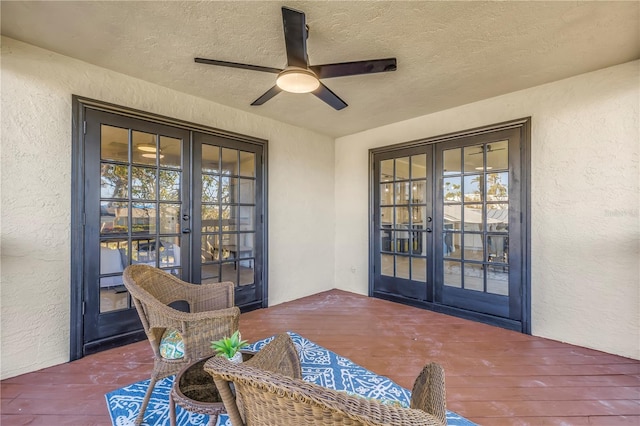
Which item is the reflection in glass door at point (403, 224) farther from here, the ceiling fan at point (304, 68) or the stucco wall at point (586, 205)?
the ceiling fan at point (304, 68)

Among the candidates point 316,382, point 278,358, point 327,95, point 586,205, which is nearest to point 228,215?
point 327,95

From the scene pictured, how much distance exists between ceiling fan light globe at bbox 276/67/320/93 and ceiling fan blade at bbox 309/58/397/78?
0.29 ft

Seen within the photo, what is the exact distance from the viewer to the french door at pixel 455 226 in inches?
127

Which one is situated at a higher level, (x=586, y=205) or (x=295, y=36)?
(x=295, y=36)

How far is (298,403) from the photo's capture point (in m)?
0.76

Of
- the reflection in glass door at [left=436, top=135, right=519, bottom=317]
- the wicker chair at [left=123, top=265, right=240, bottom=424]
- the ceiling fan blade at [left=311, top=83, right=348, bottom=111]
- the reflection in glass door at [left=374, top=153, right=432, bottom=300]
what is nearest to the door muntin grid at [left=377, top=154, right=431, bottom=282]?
the reflection in glass door at [left=374, top=153, right=432, bottom=300]

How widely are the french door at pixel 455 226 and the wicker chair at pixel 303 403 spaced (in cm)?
276

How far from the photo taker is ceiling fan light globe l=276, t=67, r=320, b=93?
6.67ft

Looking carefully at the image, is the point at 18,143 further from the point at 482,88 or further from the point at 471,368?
the point at 482,88

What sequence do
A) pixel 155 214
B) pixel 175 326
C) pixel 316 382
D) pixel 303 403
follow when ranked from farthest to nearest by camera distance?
pixel 155 214 → pixel 316 382 → pixel 175 326 → pixel 303 403

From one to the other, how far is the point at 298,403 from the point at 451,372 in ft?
6.75

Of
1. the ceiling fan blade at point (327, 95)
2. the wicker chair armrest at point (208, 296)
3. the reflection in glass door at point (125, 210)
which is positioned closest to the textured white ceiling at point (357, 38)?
the ceiling fan blade at point (327, 95)

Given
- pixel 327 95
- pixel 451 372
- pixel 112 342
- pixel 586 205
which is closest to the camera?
pixel 451 372

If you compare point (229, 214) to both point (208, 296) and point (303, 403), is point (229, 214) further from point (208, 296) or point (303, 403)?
point (303, 403)
